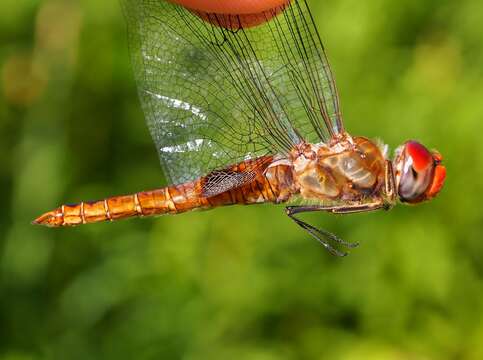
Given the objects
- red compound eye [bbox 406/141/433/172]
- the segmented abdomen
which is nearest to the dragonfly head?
red compound eye [bbox 406/141/433/172]

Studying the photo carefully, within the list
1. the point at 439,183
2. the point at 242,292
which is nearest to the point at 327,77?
the point at 439,183

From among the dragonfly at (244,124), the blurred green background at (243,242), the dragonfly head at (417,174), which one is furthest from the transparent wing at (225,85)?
the blurred green background at (243,242)

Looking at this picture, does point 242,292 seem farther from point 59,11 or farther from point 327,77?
point 59,11

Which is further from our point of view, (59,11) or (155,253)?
(59,11)

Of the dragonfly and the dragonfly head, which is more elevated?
the dragonfly

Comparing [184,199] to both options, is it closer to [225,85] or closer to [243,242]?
[225,85]

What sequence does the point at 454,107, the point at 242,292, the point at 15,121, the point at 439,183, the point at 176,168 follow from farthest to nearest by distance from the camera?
the point at 15,121 → the point at 454,107 → the point at 242,292 → the point at 176,168 → the point at 439,183

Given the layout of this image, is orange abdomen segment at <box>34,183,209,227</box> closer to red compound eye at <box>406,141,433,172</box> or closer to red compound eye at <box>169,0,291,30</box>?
red compound eye at <box>169,0,291,30</box>
